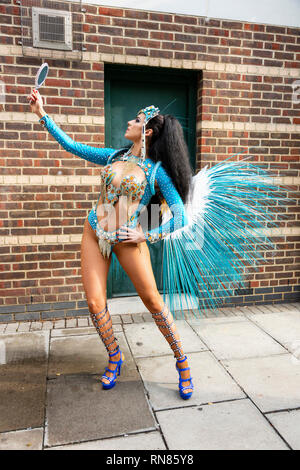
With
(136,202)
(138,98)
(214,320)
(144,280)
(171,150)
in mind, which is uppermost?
(138,98)

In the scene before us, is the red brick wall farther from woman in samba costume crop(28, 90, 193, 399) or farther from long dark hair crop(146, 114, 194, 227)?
long dark hair crop(146, 114, 194, 227)

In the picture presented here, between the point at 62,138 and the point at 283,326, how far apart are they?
10.2ft

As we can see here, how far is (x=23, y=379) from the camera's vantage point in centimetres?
297

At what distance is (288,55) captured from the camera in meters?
4.54

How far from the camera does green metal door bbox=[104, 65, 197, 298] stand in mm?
4324

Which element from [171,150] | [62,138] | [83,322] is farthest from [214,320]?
[62,138]

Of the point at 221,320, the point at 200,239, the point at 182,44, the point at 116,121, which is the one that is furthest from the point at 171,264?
the point at 182,44

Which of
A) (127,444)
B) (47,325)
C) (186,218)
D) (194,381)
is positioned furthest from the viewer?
(47,325)

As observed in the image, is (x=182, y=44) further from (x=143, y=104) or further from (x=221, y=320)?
(x=221, y=320)

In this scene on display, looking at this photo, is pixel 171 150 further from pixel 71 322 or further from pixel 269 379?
pixel 71 322

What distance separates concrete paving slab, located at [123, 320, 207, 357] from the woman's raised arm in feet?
5.96

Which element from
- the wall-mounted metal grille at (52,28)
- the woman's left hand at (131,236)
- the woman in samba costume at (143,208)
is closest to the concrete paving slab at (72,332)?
the woman in samba costume at (143,208)

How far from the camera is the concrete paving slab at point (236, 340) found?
136 inches

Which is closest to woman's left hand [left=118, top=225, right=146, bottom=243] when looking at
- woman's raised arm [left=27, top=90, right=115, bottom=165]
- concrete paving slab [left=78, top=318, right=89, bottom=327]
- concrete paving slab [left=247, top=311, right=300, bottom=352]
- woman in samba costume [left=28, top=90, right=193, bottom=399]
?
woman in samba costume [left=28, top=90, right=193, bottom=399]
